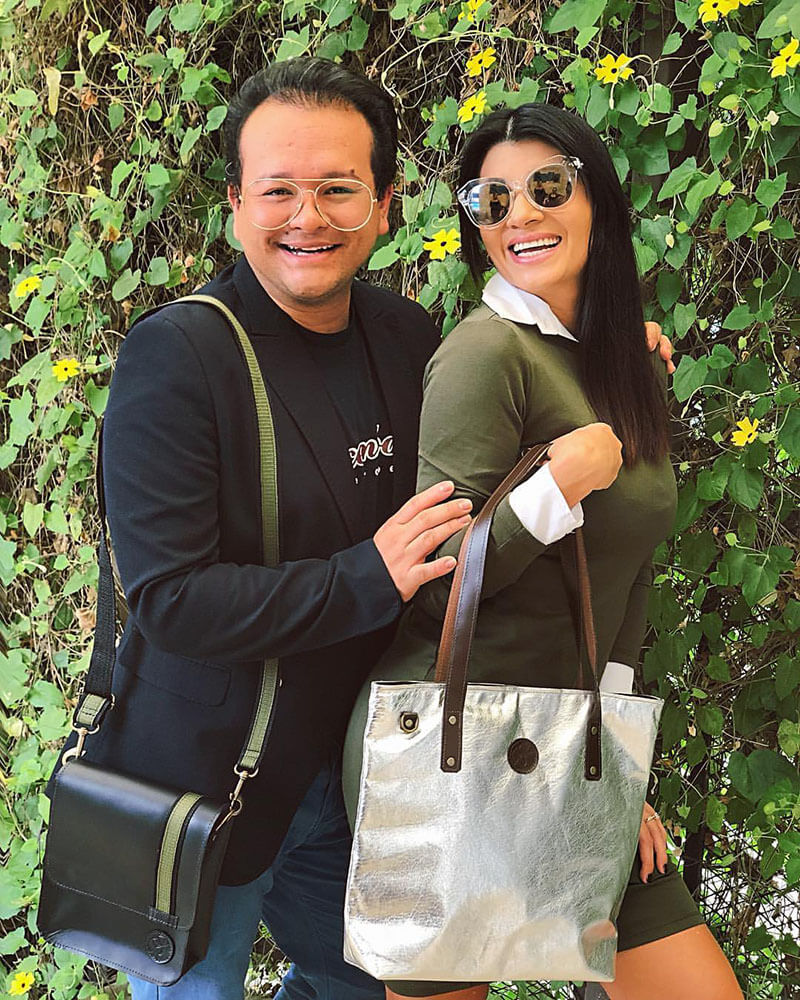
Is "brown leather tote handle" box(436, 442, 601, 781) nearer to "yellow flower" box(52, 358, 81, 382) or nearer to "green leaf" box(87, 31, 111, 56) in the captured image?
"yellow flower" box(52, 358, 81, 382)

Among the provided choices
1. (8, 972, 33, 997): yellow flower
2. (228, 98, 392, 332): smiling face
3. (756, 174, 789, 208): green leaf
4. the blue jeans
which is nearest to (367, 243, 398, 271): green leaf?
(228, 98, 392, 332): smiling face

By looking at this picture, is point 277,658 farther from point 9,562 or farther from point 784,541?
point 9,562

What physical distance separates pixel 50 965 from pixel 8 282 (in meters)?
1.61

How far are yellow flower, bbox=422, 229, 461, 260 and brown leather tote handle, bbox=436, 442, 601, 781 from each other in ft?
1.79

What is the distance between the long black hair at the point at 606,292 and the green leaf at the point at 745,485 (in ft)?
0.89

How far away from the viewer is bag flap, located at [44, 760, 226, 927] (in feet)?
4.83

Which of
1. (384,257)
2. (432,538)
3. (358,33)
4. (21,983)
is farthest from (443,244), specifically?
(21,983)

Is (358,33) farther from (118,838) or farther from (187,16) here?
(118,838)

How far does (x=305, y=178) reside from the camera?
4.96 feet

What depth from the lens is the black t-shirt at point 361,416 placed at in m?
1.58

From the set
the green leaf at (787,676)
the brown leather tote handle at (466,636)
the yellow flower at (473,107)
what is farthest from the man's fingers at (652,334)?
the green leaf at (787,676)

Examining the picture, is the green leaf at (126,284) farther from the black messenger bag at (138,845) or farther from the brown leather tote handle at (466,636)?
the brown leather tote handle at (466,636)

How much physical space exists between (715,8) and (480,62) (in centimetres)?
39

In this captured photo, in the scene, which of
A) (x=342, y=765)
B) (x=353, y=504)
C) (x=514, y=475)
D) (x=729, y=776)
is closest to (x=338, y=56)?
(x=353, y=504)
